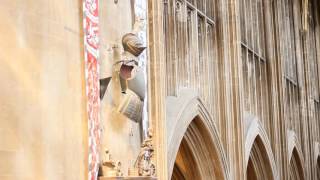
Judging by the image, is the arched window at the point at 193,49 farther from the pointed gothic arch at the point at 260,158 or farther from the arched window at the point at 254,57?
the pointed gothic arch at the point at 260,158

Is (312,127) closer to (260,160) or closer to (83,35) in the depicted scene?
(260,160)

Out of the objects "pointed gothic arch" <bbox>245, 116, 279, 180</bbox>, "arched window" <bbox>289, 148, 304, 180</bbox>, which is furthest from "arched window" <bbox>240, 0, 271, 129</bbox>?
"arched window" <bbox>289, 148, 304, 180</bbox>

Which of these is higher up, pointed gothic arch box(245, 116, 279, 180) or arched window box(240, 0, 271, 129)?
arched window box(240, 0, 271, 129)

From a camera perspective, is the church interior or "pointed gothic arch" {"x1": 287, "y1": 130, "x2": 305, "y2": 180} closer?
the church interior

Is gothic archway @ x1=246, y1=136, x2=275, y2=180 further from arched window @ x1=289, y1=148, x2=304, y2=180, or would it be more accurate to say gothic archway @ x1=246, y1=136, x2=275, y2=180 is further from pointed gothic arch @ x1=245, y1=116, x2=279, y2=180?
arched window @ x1=289, y1=148, x2=304, y2=180

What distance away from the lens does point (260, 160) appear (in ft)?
53.7

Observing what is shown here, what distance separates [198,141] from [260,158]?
3.76 metres

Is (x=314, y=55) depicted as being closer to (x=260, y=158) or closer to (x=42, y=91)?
(x=260, y=158)

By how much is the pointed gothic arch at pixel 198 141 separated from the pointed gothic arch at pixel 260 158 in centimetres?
247

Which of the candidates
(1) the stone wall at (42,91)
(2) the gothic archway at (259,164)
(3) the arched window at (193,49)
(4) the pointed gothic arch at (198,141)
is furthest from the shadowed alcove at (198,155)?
(1) the stone wall at (42,91)

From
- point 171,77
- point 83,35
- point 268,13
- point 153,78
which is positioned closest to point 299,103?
point 268,13

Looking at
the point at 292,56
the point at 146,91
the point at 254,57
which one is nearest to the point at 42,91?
the point at 146,91

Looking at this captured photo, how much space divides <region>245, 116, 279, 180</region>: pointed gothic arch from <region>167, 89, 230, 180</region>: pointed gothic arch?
2471 mm

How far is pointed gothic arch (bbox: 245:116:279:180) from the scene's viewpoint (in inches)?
625
